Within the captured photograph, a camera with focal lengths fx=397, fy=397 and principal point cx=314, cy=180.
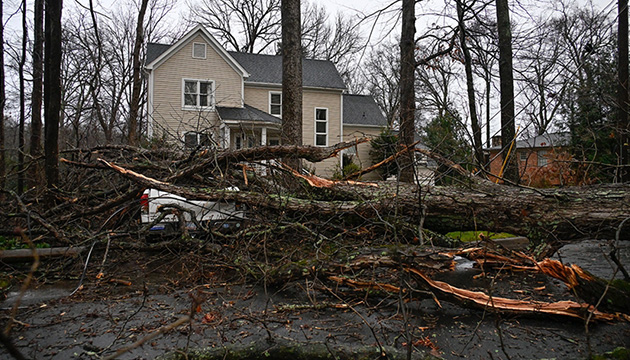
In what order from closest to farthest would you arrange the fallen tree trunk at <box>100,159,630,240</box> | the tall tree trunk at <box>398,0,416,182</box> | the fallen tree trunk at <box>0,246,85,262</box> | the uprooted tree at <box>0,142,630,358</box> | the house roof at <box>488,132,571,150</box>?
the uprooted tree at <box>0,142,630,358</box>, the fallen tree trunk at <box>100,159,630,240</box>, the fallen tree trunk at <box>0,246,85,262</box>, the house roof at <box>488,132,571,150</box>, the tall tree trunk at <box>398,0,416,182</box>

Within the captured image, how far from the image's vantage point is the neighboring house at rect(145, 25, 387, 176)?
717 inches

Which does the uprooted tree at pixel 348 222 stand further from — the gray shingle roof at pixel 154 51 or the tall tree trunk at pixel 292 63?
the gray shingle roof at pixel 154 51

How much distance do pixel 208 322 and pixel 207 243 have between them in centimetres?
187

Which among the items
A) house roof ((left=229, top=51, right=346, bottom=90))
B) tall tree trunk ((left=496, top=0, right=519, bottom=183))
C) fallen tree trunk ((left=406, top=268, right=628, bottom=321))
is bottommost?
fallen tree trunk ((left=406, top=268, right=628, bottom=321))

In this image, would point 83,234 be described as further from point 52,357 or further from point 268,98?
point 268,98

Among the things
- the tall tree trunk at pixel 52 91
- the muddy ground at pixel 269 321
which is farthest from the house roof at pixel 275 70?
the muddy ground at pixel 269 321

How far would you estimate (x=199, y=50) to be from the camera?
63.4 ft

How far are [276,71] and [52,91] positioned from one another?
1627 cm

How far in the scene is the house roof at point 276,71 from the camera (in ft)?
69.4

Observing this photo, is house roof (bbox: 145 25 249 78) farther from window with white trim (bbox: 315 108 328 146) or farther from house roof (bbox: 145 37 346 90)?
window with white trim (bbox: 315 108 328 146)

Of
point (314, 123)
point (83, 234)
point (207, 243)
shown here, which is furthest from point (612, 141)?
point (83, 234)

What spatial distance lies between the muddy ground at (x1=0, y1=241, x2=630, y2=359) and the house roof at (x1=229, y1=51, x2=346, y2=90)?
17.2 meters

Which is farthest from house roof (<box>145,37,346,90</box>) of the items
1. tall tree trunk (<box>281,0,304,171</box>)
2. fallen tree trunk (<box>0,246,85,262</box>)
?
fallen tree trunk (<box>0,246,85,262</box>)

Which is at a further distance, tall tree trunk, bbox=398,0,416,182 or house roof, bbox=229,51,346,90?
house roof, bbox=229,51,346,90
